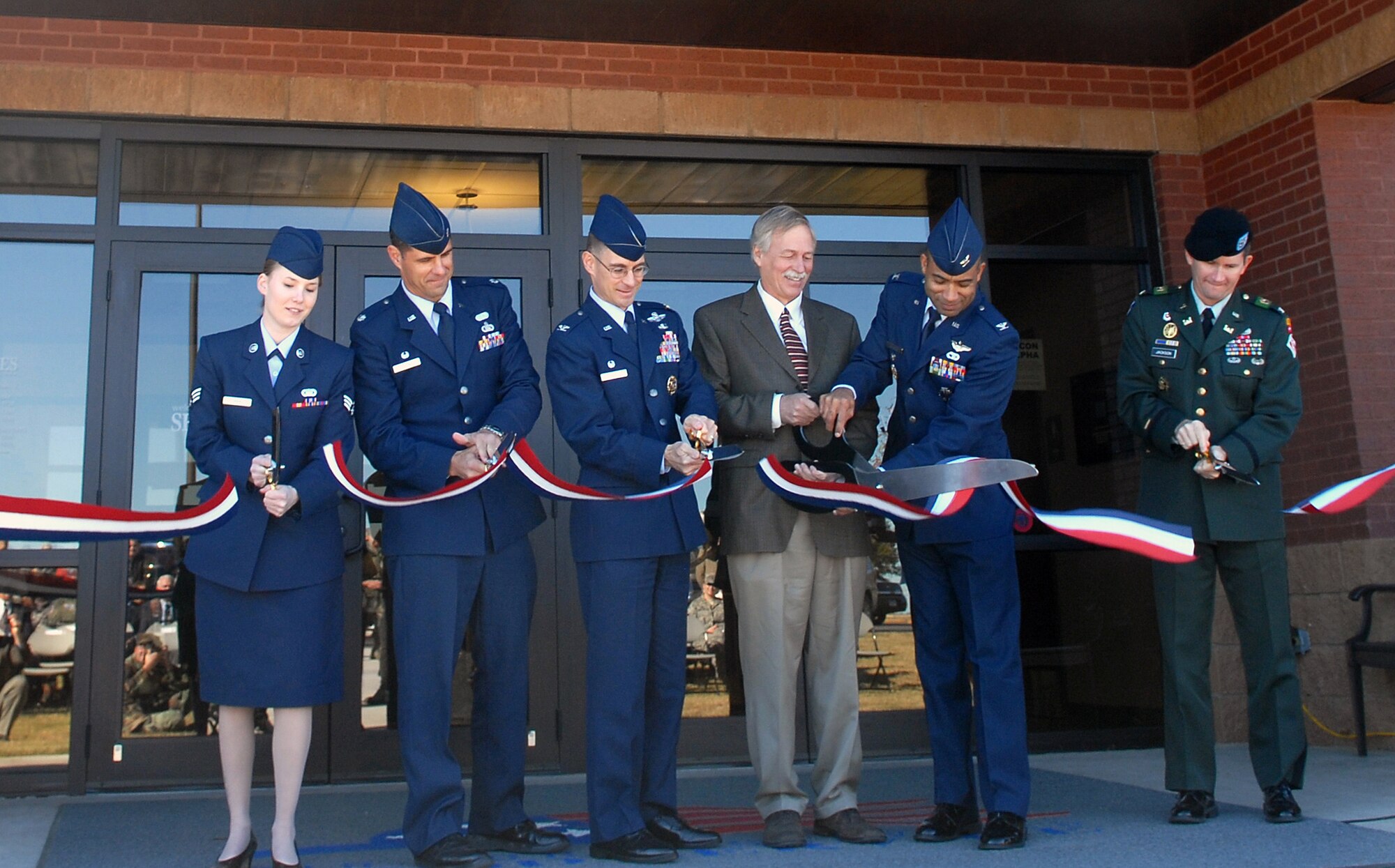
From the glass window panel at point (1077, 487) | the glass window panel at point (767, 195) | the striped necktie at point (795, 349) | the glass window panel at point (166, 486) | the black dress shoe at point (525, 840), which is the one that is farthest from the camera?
the glass window panel at point (1077, 487)

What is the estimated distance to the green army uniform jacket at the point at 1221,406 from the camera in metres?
3.93

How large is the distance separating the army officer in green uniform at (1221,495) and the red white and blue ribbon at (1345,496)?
0.35 ft

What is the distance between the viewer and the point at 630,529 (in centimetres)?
360

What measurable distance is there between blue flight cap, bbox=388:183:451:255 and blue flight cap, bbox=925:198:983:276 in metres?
1.45

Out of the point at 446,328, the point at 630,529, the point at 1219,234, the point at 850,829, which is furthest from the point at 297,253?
the point at 1219,234

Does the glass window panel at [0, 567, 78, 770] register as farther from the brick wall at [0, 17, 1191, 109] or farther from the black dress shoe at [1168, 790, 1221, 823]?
the black dress shoe at [1168, 790, 1221, 823]

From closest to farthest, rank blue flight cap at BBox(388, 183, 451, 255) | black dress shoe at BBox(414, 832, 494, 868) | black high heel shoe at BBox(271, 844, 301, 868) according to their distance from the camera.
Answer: black high heel shoe at BBox(271, 844, 301, 868) → black dress shoe at BBox(414, 832, 494, 868) → blue flight cap at BBox(388, 183, 451, 255)

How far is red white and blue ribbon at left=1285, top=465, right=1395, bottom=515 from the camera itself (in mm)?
3850

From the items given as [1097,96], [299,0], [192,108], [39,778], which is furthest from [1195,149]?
[39,778]

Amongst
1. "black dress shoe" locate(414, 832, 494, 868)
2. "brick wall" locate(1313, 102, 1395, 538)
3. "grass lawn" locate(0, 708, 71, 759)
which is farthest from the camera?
"brick wall" locate(1313, 102, 1395, 538)

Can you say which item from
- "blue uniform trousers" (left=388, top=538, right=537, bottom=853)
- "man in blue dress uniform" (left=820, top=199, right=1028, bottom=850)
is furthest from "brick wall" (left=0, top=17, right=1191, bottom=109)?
"blue uniform trousers" (left=388, top=538, right=537, bottom=853)

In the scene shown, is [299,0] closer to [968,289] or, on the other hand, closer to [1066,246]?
[968,289]

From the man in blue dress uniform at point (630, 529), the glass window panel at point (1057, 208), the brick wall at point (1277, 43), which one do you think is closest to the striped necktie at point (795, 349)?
the man in blue dress uniform at point (630, 529)

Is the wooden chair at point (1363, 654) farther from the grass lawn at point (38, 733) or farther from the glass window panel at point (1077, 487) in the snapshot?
the grass lawn at point (38, 733)
